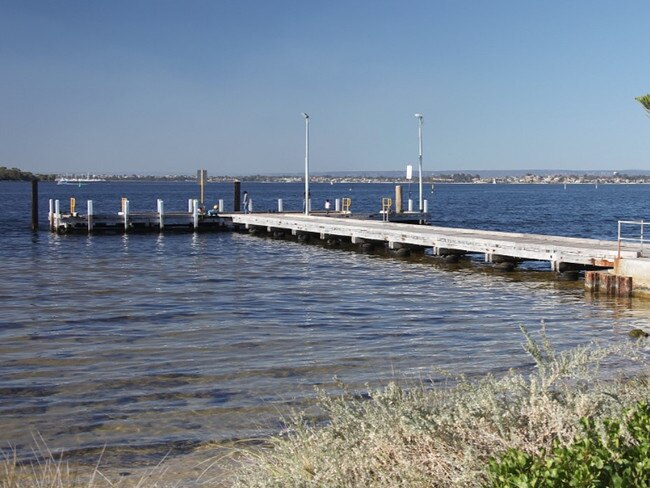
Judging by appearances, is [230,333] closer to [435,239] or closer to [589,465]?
[589,465]

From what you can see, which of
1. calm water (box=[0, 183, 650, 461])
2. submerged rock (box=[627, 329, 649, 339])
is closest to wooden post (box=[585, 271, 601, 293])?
calm water (box=[0, 183, 650, 461])

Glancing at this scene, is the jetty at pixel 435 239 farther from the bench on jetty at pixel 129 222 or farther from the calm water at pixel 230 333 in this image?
the calm water at pixel 230 333

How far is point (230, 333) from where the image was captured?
16391 millimetres

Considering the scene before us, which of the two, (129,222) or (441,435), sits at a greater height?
(129,222)

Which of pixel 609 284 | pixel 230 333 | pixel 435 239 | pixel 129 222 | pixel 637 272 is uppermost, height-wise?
pixel 129 222

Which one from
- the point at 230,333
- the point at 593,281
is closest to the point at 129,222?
the point at 593,281

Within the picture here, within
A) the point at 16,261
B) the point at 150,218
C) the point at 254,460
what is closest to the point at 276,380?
the point at 254,460

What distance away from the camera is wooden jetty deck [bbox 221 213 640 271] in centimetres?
2317

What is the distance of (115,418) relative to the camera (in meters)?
10.3

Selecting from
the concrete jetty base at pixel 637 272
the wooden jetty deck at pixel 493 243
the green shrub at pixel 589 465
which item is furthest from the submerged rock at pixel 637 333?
the green shrub at pixel 589 465

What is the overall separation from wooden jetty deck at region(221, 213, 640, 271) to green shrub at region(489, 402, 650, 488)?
17.8 meters

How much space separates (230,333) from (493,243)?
12.9 m

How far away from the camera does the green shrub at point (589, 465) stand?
420 centimetres

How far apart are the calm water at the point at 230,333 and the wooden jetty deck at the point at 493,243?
0.80m
